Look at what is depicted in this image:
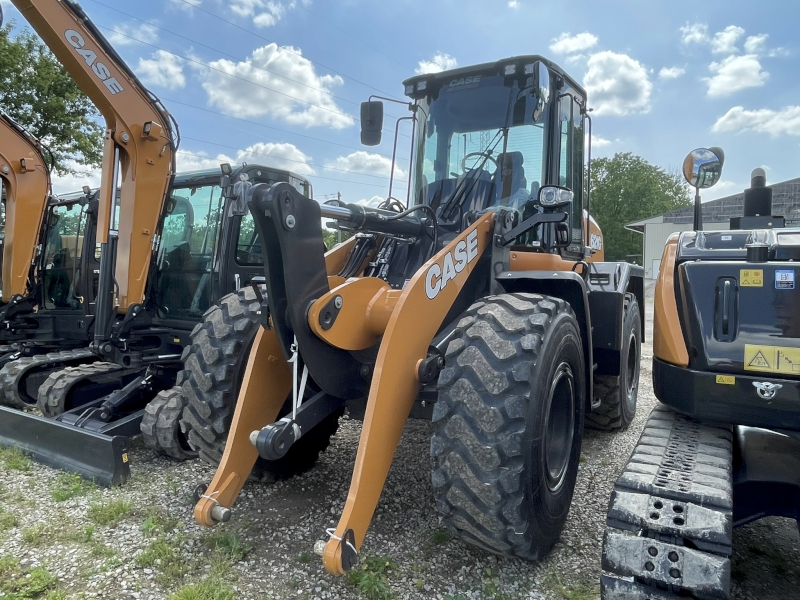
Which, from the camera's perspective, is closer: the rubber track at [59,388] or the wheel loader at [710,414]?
the wheel loader at [710,414]

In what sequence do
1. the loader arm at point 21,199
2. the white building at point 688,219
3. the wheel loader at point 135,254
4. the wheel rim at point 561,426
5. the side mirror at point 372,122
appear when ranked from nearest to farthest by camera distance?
the wheel rim at point 561,426, the side mirror at point 372,122, the wheel loader at point 135,254, the loader arm at point 21,199, the white building at point 688,219

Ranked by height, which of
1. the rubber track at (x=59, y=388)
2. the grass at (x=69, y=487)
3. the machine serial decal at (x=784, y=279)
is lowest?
the grass at (x=69, y=487)

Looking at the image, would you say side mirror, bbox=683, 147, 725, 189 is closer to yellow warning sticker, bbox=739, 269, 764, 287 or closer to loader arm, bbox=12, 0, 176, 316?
yellow warning sticker, bbox=739, 269, 764, 287

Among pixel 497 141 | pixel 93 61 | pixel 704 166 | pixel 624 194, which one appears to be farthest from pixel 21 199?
pixel 624 194

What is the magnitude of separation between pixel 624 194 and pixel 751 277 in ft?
163

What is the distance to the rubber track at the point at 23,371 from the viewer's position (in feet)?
20.9

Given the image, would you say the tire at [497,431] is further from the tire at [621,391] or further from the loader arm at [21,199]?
the loader arm at [21,199]

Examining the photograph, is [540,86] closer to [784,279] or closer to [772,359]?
[784,279]

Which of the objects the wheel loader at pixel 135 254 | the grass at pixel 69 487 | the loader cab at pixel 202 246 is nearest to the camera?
the grass at pixel 69 487

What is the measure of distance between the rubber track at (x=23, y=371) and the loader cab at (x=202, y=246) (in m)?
1.27

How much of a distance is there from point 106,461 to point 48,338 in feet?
14.3

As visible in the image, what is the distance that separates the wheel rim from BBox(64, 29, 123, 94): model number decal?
16.2 ft

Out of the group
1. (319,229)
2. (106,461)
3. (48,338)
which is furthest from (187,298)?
(319,229)

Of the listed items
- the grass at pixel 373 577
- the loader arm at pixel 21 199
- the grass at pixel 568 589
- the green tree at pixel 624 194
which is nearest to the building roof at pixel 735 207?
the grass at pixel 568 589
